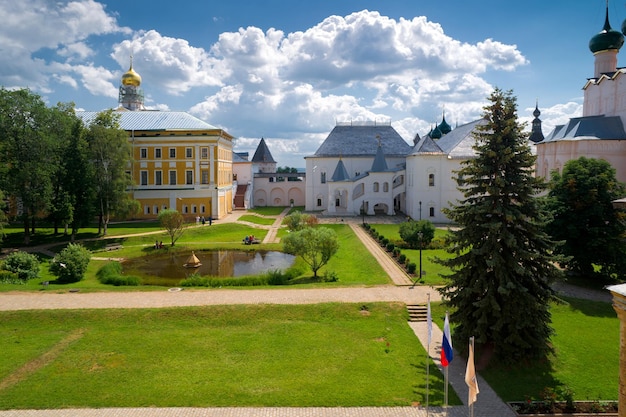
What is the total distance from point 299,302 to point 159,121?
33.8 meters

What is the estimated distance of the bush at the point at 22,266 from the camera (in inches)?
930

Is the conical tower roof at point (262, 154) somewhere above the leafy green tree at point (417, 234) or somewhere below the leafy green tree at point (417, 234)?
above

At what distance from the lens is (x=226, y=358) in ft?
47.5

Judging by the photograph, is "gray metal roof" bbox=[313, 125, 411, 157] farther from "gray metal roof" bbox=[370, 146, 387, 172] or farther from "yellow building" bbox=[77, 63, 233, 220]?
"yellow building" bbox=[77, 63, 233, 220]

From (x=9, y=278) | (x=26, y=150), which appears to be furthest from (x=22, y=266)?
(x=26, y=150)

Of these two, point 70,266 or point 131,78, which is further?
point 131,78

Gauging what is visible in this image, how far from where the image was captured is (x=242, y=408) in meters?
11.6

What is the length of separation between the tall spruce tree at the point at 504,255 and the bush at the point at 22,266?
21.0m

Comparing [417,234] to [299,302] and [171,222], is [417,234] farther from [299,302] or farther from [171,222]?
[171,222]

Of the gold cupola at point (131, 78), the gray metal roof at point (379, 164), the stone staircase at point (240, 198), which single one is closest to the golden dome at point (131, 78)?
the gold cupola at point (131, 78)

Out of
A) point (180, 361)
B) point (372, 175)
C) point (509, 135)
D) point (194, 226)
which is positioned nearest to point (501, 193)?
point (509, 135)

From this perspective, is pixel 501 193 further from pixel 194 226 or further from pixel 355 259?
pixel 194 226

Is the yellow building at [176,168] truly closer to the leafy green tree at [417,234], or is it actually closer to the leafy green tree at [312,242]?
the leafy green tree at [417,234]

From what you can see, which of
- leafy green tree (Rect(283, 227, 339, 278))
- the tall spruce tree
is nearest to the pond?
leafy green tree (Rect(283, 227, 339, 278))
